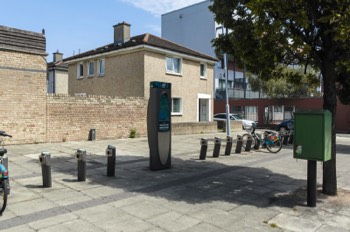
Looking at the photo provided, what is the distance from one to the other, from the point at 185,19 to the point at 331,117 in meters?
38.3

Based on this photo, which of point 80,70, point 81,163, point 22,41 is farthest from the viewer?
point 80,70

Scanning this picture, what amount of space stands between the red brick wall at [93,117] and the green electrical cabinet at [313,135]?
36.1ft

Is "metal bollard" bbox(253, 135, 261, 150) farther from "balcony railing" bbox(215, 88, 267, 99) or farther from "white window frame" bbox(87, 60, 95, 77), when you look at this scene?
"balcony railing" bbox(215, 88, 267, 99)

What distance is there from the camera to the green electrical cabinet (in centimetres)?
577

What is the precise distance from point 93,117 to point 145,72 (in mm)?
5933

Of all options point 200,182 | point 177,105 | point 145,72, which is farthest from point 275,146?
point 177,105

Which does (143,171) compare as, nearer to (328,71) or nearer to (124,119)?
(328,71)

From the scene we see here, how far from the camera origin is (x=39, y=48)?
1346 centimetres

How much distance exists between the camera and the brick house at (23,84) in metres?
12.5

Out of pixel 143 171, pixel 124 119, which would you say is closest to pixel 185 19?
pixel 124 119

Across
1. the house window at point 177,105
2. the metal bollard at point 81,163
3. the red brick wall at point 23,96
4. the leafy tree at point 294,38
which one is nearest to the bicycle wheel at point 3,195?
the metal bollard at point 81,163

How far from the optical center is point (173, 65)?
22.9 metres

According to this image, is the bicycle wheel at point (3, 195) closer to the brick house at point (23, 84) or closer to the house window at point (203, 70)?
the brick house at point (23, 84)

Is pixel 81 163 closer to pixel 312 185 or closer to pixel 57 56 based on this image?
pixel 312 185
